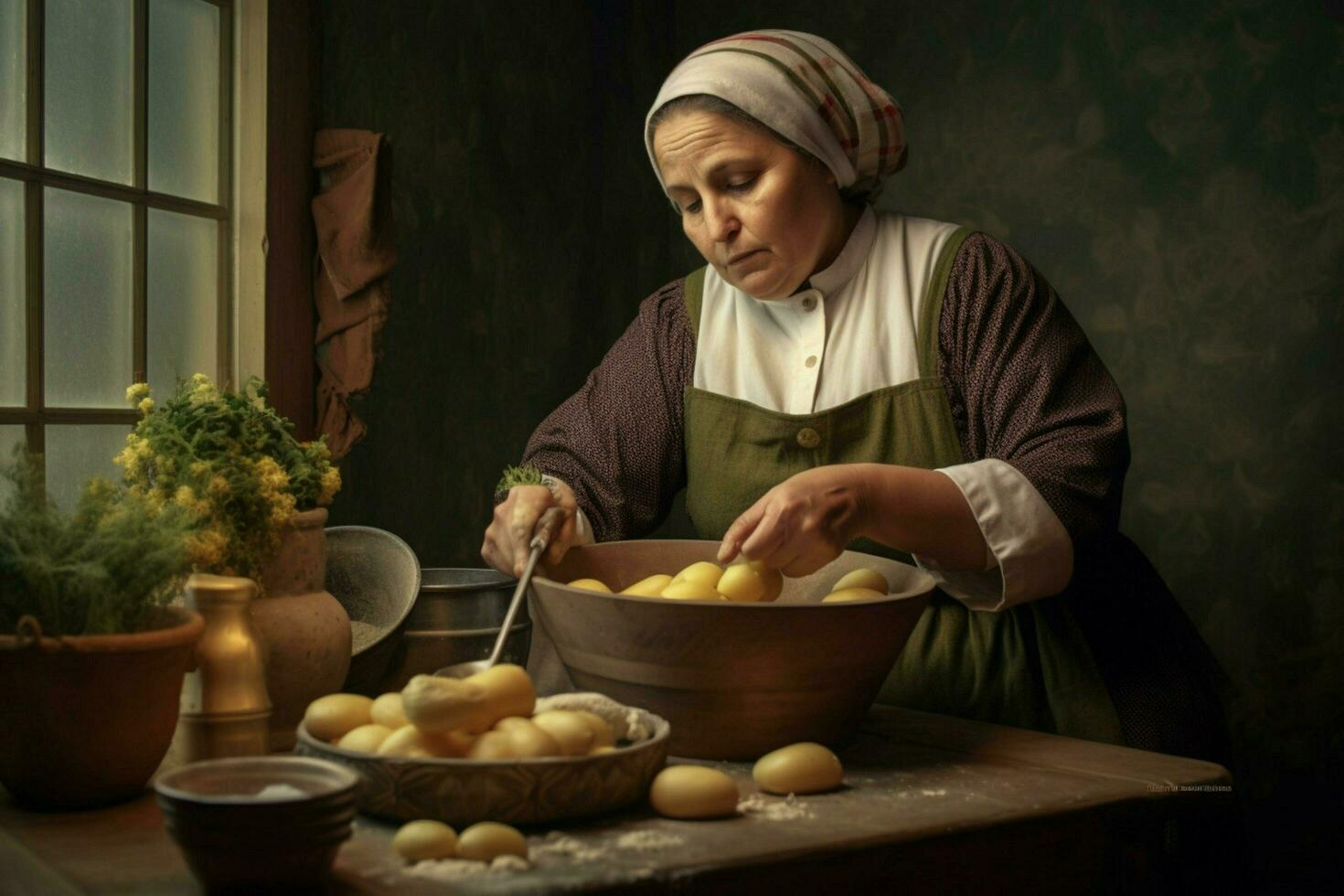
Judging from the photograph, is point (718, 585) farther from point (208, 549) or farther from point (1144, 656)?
point (1144, 656)

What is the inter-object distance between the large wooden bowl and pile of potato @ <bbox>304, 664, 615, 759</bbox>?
0.14 meters

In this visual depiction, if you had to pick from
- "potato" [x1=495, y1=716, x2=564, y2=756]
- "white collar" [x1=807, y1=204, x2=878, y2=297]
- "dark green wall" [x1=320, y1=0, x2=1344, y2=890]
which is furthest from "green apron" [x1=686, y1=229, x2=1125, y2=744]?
"dark green wall" [x1=320, y1=0, x2=1344, y2=890]

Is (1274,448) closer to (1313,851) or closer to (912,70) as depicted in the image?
(1313,851)

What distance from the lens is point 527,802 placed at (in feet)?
3.09

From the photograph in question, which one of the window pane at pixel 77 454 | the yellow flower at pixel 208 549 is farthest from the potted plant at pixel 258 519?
the window pane at pixel 77 454

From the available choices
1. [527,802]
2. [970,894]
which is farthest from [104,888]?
[970,894]

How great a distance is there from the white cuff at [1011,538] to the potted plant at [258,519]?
66 centimetres

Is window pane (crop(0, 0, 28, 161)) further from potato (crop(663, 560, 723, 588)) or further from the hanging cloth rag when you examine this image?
potato (crop(663, 560, 723, 588))

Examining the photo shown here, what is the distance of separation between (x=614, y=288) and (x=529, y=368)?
0.40 metres

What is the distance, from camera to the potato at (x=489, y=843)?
0.88 metres

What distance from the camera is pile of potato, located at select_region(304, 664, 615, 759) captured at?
0.95 metres

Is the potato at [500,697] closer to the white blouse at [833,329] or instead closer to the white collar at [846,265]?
the white blouse at [833,329]

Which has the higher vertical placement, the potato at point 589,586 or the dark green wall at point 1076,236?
the dark green wall at point 1076,236

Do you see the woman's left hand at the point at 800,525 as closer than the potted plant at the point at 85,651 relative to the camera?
No
